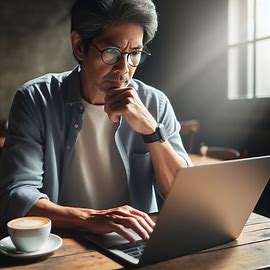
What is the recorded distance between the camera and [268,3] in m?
3.10

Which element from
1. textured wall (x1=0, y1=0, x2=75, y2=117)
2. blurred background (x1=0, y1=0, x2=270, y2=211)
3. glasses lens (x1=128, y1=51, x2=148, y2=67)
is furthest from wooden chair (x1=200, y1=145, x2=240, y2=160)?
textured wall (x1=0, y1=0, x2=75, y2=117)

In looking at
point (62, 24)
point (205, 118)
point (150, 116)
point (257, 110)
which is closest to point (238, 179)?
point (150, 116)

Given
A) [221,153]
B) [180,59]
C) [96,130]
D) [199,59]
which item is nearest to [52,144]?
[96,130]

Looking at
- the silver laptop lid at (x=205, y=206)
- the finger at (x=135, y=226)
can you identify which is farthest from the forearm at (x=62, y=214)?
the silver laptop lid at (x=205, y=206)

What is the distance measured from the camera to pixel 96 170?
4.57 ft

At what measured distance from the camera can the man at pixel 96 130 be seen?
3.92 feet

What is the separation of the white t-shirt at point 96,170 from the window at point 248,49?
6.68 feet

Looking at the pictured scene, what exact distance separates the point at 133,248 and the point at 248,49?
273cm

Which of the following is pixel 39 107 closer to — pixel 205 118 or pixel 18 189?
pixel 18 189

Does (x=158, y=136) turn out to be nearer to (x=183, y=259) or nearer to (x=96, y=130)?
(x=96, y=130)

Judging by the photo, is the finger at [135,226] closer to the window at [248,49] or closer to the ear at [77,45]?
the ear at [77,45]

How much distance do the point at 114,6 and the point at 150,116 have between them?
1.13 ft

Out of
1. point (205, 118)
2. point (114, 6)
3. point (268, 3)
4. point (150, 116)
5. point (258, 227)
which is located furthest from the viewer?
point (205, 118)

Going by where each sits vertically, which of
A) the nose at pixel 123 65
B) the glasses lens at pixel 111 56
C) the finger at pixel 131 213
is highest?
the glasses lens at pixel 111 56
